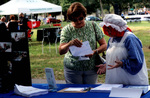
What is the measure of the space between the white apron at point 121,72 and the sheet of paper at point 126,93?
52 centimetres

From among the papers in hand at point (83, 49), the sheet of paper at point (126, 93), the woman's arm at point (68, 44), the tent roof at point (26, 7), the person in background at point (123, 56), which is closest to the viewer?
the sheet of paper at point (126, 93)

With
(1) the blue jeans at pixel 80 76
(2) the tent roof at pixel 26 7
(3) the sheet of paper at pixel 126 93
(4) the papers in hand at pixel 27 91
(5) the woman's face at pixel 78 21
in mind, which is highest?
(5) the woman's face at pixel 78 21

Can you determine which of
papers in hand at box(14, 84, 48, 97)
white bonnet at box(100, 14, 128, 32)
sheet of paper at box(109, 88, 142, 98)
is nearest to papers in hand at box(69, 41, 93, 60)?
white bonnet at box(100, 14, 128, 32)

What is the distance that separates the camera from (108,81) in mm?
3889

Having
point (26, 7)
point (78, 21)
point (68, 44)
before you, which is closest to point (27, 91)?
point (68, 44)

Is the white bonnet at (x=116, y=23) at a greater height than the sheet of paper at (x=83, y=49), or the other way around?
the white bonnet at (x=116, y=23)

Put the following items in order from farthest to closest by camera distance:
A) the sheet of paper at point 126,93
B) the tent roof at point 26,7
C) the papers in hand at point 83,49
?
the tent roof at point 26,7, the papers in hand at point 83,49, the sheet of paper at point 126,93

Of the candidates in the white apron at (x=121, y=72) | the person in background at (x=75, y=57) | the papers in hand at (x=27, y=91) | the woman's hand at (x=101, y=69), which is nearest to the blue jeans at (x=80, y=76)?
the person in background at (x=75, y=57)

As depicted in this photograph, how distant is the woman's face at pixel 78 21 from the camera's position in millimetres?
4246

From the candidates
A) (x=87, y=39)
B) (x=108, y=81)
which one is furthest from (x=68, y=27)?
(x=108, y=81)

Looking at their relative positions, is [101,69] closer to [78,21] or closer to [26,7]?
[78,21]

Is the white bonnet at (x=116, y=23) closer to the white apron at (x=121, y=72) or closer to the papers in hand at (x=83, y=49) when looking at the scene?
the white apron at (x=121, y=72)

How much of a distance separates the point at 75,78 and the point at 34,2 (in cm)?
1507

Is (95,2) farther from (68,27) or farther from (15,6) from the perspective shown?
(68,27)
